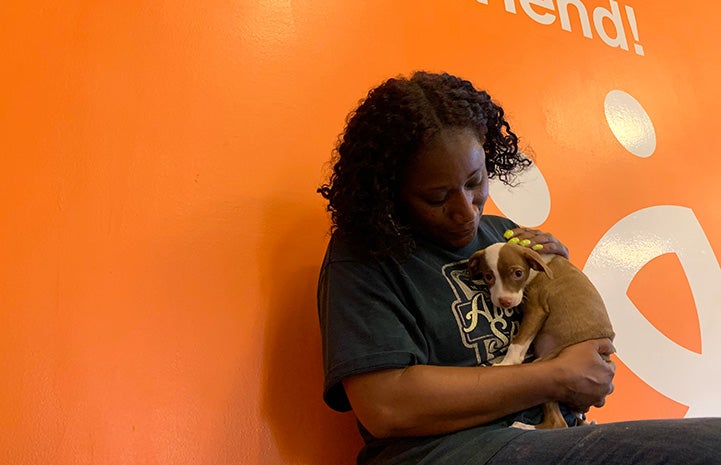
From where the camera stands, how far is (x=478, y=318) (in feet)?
3.61

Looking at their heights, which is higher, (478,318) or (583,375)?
(478,318)

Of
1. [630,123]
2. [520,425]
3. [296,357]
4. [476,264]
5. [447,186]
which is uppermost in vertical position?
[630,123]

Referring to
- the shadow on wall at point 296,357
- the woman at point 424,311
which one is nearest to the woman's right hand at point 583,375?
the woman at point 424,311

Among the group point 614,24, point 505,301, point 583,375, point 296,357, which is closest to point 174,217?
point 296,357

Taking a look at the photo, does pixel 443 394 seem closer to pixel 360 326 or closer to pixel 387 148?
pixel 360 326

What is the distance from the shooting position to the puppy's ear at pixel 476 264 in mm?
1150

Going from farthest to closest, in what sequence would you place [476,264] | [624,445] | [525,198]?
[525,198]
[476,264]
[624,445]

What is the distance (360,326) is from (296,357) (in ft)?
0.89

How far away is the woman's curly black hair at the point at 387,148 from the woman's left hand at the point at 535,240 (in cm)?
22

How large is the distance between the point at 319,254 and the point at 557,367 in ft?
1.64

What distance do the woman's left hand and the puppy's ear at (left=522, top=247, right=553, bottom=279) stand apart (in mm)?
58

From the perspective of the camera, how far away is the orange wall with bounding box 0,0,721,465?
100cm

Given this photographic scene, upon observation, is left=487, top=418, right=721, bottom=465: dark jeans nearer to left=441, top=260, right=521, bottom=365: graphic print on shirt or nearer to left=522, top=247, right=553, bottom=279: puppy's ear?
left=441, top=260, right=521, bottom=365: graphic print on shirt

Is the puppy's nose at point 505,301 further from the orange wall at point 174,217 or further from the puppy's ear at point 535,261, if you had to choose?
the orange wall at point 174,217
